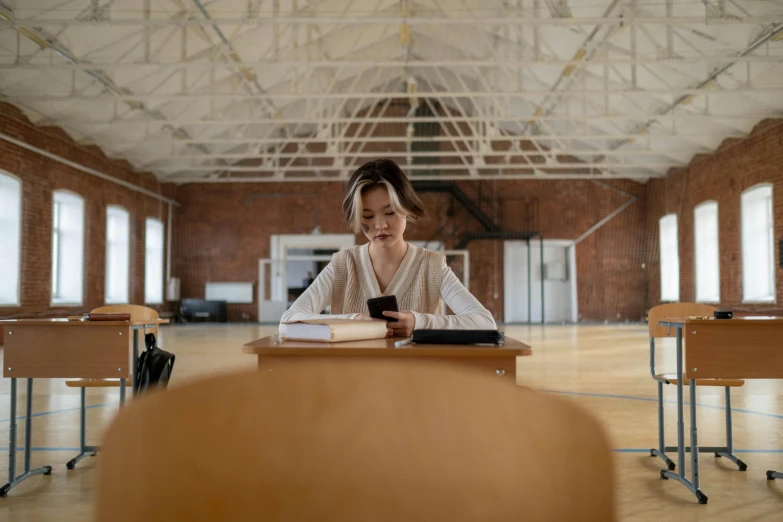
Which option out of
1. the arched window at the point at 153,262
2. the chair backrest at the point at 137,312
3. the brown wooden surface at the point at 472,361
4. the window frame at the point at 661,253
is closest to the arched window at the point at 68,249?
the arched window at the point at 153,262

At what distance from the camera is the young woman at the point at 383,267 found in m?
2.30

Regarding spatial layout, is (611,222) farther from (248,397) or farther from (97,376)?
(248,397)

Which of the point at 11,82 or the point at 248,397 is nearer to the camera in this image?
the point at 248,397

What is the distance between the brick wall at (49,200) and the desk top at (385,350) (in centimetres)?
1138

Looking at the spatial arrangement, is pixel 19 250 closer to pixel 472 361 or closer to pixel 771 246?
pixel 472 361

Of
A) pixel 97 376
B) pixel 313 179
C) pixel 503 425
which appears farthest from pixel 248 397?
pixel 313 179

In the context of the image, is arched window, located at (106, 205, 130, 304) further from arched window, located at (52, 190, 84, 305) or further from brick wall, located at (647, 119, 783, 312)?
brick wall, located at (647, 119, 783, 312)

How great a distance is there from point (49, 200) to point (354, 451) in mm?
14049

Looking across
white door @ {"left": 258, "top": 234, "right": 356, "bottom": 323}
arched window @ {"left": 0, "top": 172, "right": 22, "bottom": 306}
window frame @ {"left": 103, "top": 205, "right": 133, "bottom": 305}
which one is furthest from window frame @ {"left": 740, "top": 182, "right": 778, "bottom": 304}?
arched window @ {"left": 0, "top": 172, "right": 22, "bottom": 306}

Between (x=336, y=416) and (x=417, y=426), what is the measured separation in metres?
0.07

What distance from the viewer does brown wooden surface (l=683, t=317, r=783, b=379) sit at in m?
3.02

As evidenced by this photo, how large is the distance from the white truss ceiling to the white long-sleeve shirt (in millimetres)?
6301

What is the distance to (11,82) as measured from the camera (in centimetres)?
1080

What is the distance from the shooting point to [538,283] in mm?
19312
